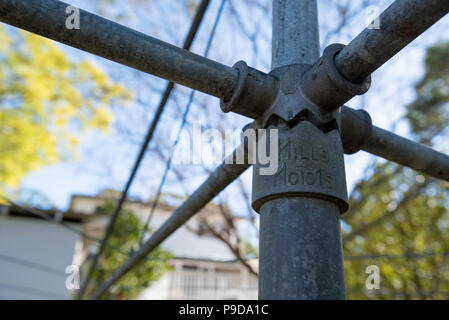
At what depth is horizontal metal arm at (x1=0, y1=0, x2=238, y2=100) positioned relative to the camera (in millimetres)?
1282

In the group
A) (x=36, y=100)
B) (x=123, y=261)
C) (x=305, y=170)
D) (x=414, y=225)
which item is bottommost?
(x=305, y=170)

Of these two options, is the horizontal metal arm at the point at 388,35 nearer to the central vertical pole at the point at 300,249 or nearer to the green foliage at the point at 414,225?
the central vertical pole at the point at 300,249

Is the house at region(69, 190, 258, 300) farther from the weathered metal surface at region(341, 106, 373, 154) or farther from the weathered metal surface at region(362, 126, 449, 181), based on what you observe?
the weathered metal surface at region(341, 106, 373, 154)

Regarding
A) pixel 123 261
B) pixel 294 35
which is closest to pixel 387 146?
pixel 294 35

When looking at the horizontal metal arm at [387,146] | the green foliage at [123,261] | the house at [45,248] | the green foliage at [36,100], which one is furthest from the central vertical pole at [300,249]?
the green foliage at [123,261]

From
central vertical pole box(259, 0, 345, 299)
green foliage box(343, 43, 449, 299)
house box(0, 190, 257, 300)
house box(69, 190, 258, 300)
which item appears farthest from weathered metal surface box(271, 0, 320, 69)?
house box(69, 190, 258, 300)

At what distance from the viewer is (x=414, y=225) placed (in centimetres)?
1014

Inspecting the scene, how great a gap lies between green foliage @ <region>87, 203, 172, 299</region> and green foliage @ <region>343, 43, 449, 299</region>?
4785 mm

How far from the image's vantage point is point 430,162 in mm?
2211

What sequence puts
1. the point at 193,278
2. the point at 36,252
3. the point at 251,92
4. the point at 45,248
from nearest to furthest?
the point at 251,92
the point at 36,252
the point at 45,248
the point at 193,278

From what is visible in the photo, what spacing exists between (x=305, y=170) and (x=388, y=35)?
0.50 meters

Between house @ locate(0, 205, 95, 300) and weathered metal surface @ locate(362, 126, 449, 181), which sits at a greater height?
house @ locate(0, 205, 95, 300)

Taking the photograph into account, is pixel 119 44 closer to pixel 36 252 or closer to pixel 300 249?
pixel 300 249
